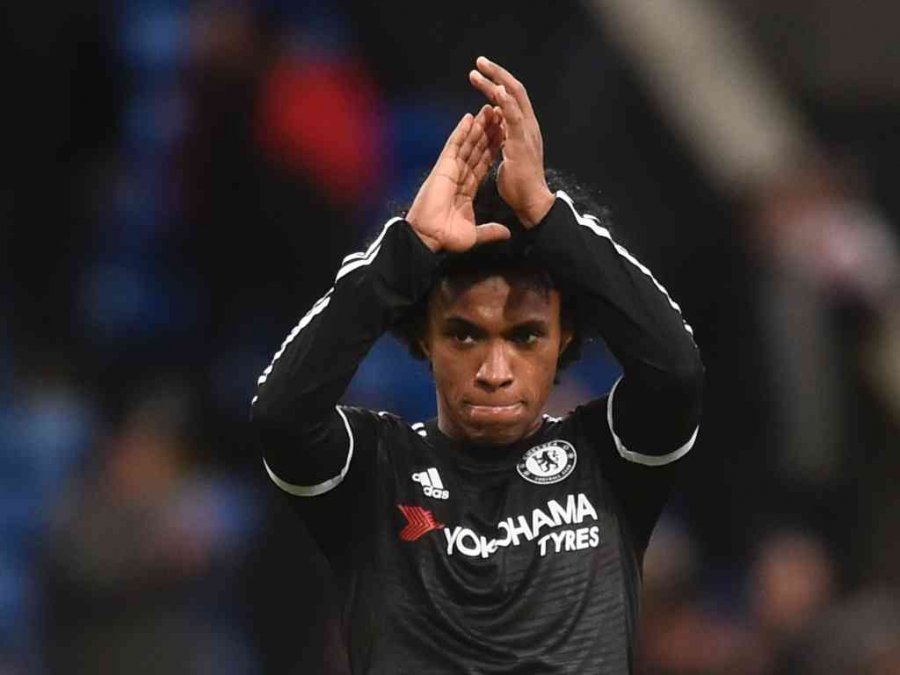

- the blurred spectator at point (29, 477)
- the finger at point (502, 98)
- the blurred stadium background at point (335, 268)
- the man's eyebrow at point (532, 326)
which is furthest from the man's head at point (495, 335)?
the blurred spectator at point (29, 477)

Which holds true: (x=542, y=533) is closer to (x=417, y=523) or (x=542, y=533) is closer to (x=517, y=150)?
(x=417, y=523)

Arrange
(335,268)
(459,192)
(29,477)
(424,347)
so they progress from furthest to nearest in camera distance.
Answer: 1. (335,268)
2. (29,477)
3. (424,347)
4. (459,192)

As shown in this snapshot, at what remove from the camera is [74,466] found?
7.67m

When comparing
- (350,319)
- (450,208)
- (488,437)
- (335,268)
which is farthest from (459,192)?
(335,268)

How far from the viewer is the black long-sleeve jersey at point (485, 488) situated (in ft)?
→ 12.6

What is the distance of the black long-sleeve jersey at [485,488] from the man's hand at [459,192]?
0.04m

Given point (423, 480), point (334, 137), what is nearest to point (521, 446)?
point (423, 480)

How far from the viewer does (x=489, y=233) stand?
12.8 feet

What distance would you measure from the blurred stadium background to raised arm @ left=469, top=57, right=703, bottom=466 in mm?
3480

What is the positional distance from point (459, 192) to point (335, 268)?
4100mm

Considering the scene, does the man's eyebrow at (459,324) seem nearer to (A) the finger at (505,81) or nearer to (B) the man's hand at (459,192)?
(B) the man's hand at (459,192)

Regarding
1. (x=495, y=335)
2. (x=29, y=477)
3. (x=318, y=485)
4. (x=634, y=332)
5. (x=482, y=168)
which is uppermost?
(x=482, y=168)

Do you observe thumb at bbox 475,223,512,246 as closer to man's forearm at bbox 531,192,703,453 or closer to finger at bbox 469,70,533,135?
man's forearm at bbox 531,192,703,453

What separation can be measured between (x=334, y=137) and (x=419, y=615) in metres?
4.80
